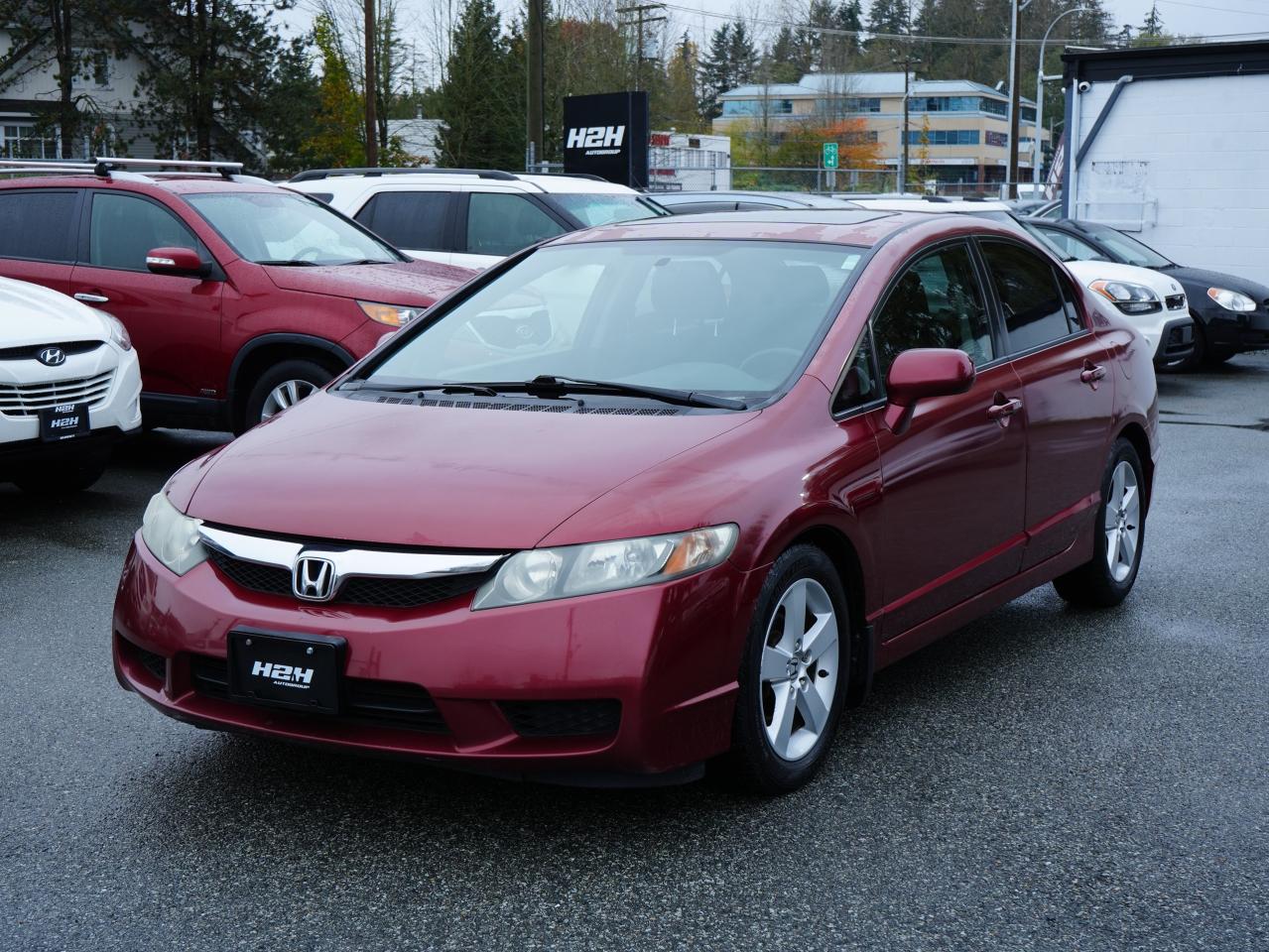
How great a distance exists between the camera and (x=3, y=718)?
15.6 ft

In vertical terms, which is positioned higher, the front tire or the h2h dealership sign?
the h2h dealership sign

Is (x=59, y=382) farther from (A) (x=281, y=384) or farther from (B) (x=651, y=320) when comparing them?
(B) (x=651, y=320)

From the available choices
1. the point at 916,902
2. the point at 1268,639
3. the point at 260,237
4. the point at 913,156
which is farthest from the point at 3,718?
the point at 913,156

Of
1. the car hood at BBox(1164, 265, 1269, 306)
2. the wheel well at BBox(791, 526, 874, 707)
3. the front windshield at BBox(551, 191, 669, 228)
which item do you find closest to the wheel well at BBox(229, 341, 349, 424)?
the front windshield at BBox(551, 191, 669, 228)

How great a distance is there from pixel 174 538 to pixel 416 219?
8.63 m

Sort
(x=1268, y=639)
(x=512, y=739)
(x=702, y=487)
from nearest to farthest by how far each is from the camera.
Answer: (x=512, y=739) → (x=702, y=487) → (x=1268, y=639)

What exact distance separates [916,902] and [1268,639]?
2.91 m

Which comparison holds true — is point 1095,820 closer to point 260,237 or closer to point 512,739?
point 512,739

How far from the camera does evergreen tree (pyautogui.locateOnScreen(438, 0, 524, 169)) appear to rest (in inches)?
2272

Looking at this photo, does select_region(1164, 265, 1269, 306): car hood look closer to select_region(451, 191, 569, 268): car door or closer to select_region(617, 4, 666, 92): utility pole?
select_region(451, 191, 569, 268): car door

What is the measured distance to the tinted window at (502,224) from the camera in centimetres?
1214

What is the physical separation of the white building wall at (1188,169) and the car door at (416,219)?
34.7 feet

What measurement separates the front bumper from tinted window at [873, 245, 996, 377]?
4.39 ft

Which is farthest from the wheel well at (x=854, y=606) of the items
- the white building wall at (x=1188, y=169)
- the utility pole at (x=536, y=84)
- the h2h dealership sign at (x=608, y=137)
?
the utility pole at (x=536, y=84)
